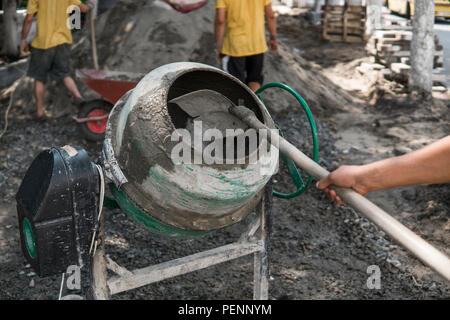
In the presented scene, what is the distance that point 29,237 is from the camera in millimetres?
2457

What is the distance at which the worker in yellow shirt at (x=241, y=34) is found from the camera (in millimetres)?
5328

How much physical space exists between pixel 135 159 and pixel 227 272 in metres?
1.62

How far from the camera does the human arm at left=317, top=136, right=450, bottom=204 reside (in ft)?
6.84

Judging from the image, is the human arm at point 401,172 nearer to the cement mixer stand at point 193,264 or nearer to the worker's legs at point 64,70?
the cement mixer stand at point 193,264

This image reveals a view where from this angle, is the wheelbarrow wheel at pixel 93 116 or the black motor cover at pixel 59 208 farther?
the wheelbarrow wheel at pixel 93 116

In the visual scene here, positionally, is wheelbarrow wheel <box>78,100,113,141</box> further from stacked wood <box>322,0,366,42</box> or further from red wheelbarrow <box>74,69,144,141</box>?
stacked wood <box>322,0,366,42</box>

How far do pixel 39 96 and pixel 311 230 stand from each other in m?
3.59

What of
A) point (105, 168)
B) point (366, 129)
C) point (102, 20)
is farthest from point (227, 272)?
point (102, 20)

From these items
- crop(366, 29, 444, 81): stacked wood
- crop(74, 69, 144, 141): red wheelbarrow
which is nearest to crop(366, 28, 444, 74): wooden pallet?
crop(366, 29, 444, 81): stacked wood

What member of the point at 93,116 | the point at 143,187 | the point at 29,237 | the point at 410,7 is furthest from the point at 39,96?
the point at 410,7

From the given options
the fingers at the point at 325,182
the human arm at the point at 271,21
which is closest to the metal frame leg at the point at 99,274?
the fingers at the point at 325,182

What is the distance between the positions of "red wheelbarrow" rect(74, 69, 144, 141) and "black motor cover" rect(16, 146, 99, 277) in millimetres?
2975

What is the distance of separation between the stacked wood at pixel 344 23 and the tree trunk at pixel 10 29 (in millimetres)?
5994

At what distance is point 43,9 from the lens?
5.75 metres
